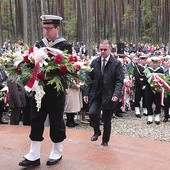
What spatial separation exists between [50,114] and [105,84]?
1693mm

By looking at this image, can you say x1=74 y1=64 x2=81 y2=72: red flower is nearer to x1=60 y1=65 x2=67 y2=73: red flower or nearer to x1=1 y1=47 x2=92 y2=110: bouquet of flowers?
x1=1 y1=47 x2=92 y2=110: bouquet of flowers

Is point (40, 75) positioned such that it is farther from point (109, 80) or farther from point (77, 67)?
point (109, 80)

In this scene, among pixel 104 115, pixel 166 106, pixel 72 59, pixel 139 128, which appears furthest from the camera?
pixel 166 106

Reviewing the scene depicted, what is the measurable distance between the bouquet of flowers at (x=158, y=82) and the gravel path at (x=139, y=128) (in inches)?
37.1

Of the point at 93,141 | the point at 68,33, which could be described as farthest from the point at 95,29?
the point at 93,141

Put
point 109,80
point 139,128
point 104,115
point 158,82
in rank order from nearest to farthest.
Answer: point 109,80 < point 104,115 < point 139,128 < point 158,82

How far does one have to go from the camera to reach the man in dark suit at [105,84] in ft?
20.3

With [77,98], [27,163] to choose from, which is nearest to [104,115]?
[27,163]

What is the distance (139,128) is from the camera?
10.0m

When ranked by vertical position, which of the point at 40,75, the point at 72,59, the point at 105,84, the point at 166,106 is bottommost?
the point at 166,106

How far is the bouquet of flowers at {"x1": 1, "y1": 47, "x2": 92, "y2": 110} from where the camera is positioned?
4.44 m

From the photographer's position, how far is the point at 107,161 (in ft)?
17.4

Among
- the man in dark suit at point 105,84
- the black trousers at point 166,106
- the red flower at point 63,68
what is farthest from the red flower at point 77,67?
the black trousers at point 166,106

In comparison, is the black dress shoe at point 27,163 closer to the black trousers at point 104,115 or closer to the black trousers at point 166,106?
the black trousers at point 104,115
